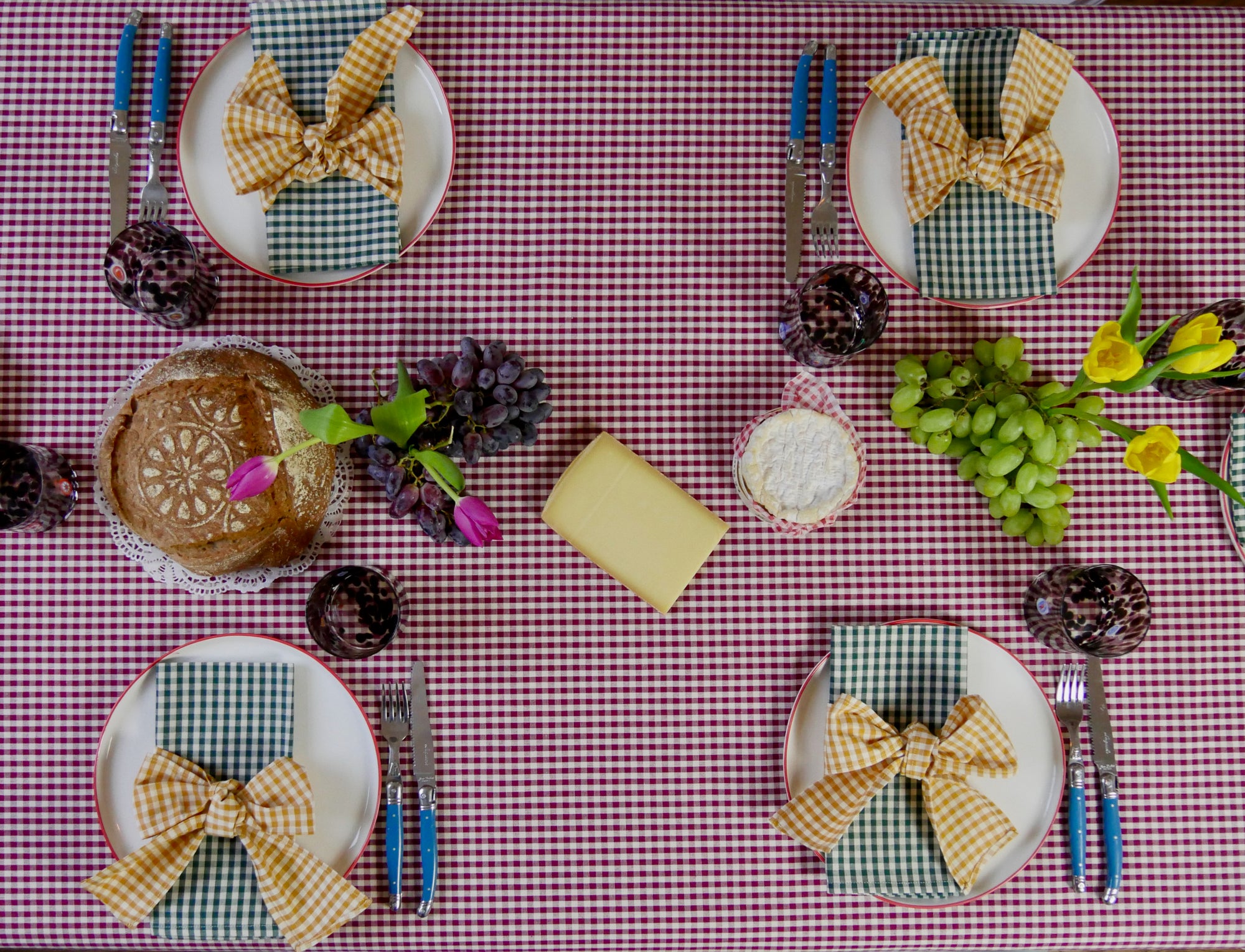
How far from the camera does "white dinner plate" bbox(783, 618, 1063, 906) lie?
1.16 metres

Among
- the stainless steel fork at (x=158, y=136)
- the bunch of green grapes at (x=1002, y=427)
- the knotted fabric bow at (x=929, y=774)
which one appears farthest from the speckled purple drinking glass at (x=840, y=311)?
the stainless steel fork at (x=158, y=136)

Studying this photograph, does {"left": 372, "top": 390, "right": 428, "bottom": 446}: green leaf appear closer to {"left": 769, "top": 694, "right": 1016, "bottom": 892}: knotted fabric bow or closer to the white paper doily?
the white paper doily

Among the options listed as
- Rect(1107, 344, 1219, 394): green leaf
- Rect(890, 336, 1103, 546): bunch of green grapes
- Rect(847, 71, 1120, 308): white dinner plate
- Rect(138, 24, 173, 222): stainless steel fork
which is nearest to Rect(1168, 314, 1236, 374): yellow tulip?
Rect(1107, 344, 1219, 394): green leaf

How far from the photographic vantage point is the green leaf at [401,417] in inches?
36.9

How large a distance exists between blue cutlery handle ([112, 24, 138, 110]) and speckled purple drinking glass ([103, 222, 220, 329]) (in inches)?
8.1

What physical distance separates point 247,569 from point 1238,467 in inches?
53.1

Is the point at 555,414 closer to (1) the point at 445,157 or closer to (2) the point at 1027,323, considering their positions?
(1) the point at 445,157

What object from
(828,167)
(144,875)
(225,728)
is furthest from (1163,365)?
(144,875)

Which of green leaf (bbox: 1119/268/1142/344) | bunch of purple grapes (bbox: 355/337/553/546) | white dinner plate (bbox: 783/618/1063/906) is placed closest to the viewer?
green leaf (bbox: 1119/268/1142/344)

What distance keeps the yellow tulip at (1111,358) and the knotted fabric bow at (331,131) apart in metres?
0.87

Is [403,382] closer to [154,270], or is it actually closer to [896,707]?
[154,270]

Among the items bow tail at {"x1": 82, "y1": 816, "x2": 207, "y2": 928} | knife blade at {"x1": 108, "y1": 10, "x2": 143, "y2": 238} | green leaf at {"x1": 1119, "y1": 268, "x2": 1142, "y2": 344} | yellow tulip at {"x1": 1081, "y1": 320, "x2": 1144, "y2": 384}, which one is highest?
green leaf at {"x1": 1119, "y1": 268, "x2": 1142, "y2": 344}

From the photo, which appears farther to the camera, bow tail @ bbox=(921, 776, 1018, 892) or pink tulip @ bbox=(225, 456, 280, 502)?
bow tail @ bbox=(921, 776, 1018, 892)

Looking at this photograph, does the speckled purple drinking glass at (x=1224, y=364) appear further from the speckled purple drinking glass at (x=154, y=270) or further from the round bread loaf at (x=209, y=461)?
the speckled purple drinking glass at (x=154, y=270)
